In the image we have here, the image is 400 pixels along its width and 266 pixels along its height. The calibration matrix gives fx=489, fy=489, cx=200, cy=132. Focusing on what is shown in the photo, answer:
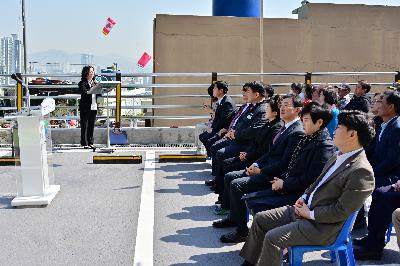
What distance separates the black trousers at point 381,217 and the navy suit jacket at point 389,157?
9.7 inches

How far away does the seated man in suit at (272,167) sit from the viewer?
4.59 metres

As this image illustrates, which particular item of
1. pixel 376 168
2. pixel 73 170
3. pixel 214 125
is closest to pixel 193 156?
pixel 214 125

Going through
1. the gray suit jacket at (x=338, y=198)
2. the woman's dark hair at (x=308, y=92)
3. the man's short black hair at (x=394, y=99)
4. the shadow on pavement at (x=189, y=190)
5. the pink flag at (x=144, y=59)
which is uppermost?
the pink flag at (x=144, y=59)

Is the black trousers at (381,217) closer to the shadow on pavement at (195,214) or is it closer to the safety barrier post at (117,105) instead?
the shadow on pavement at (195,214)

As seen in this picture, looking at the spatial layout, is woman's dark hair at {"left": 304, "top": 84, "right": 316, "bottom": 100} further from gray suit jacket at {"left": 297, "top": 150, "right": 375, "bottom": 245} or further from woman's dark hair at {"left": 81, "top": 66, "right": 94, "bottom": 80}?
gray suit jacket at {"left": 297, "top": 150, "right": 375, "bottom": 245}

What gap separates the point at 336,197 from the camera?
11.1ft

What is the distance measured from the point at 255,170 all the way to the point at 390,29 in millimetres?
11843

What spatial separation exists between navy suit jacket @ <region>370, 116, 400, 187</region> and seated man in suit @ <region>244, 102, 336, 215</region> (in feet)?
2.67

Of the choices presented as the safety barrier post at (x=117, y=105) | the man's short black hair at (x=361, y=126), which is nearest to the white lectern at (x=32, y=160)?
the man's short black hair at (x=361, y=126)

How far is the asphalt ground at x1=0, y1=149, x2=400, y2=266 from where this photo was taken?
4332mm

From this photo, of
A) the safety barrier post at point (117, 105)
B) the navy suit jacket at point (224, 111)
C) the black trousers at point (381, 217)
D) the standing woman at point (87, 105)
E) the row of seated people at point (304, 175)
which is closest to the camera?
the row of seated people at point (304, 175)

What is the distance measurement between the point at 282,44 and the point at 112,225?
10582 mm

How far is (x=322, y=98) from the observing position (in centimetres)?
636

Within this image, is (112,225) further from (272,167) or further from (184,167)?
(184,167)
